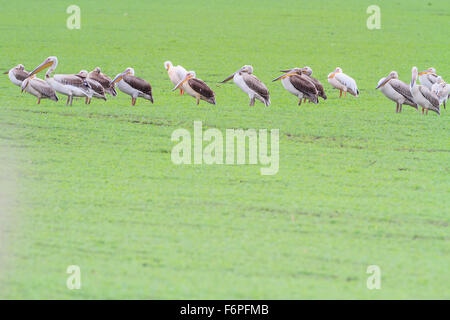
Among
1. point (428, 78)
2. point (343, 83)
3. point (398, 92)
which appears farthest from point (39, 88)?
point (428, 78)

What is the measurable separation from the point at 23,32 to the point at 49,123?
918 centimetres

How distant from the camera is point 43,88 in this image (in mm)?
10695

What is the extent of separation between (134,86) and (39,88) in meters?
1.25

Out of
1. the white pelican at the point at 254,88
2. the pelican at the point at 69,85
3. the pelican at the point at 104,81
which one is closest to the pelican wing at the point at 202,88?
the white pelican at the point at 254,88

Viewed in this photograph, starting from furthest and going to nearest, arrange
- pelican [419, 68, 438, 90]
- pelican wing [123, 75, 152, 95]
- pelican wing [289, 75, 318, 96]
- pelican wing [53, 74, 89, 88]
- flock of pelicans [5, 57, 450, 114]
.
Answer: pelican [419, 68, 438, 90], pelican wing [289, 75, 318, 96], pelican wing [123, 75, 152, 95], flock of pelicans [5, 57, 450, 114], pelican wing [53, 74, 89, 88]

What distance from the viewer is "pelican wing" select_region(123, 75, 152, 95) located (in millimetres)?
10913

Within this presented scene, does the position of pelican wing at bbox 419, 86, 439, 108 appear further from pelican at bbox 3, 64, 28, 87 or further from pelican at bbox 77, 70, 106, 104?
pelican at bbox 3, 64, 28, 87

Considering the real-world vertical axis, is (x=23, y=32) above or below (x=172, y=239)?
above

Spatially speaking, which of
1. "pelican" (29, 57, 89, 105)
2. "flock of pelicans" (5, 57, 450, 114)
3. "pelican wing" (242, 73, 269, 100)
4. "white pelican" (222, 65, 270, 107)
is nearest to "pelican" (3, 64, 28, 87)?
"flock of pelicans" (5, 57, 450, 114)

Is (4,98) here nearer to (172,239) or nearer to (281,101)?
(281,101)

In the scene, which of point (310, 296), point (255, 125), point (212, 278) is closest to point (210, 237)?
point (212, 278)

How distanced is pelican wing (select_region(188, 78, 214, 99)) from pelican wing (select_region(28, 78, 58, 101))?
1848 millimetres
